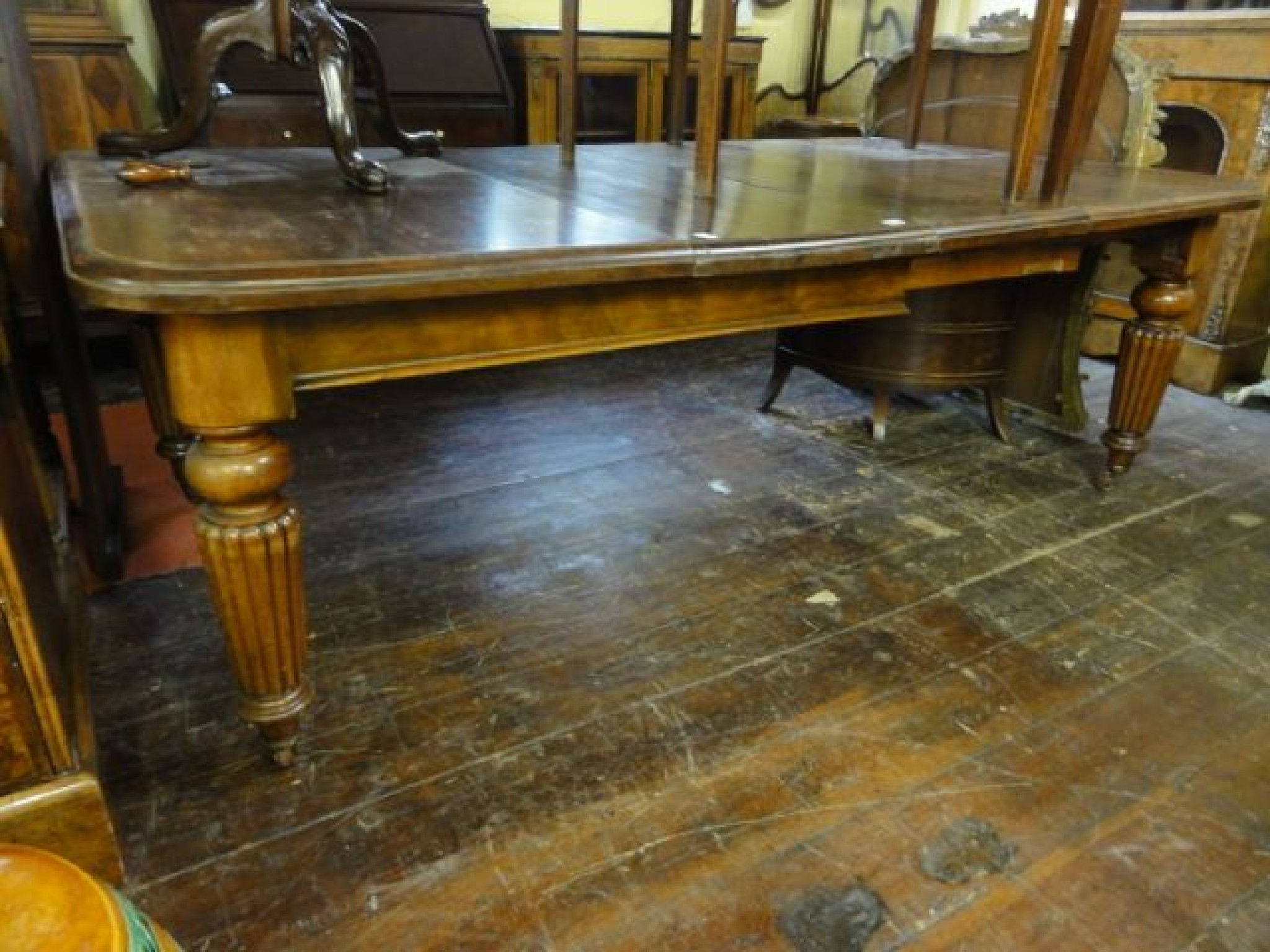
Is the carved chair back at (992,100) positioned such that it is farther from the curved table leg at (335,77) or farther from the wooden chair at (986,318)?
the curved table leg at (335,77)

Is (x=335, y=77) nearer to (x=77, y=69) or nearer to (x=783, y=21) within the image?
(x=77, y=69)

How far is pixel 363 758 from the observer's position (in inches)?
50.6

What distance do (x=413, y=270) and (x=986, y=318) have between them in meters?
1.66

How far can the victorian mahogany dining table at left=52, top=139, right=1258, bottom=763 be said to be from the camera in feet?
3.14

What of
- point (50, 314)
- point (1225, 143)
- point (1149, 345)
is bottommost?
point (1149, 345)

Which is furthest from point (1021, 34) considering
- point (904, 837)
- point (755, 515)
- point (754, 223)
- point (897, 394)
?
point (904, 837)

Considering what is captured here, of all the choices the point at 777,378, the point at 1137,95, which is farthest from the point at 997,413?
the point at 1137,95

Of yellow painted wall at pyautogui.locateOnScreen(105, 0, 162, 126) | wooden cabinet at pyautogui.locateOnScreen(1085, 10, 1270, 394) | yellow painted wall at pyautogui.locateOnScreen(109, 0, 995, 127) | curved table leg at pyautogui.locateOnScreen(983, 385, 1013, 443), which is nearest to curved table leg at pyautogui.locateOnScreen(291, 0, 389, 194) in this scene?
curved table leg at pyautogui.locateOnScreen(983, 385, 1013, 443)

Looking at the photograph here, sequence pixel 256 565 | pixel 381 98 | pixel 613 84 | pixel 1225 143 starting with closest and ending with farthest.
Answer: pixel 256 565 < pixel 381 98 < pixel 1225 143 < pixel 613 84

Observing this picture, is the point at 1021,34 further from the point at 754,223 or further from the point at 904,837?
the point at 904,837

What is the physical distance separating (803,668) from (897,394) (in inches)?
57.2

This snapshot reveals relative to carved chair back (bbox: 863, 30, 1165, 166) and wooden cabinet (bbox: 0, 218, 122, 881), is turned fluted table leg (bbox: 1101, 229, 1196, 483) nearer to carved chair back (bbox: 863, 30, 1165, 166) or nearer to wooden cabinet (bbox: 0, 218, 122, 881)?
carved chair back (bbox: 863, 30, 1165, 166)

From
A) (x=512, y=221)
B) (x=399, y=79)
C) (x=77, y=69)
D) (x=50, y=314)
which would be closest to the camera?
(x=512, y=221)

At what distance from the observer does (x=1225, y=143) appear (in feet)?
8.96
